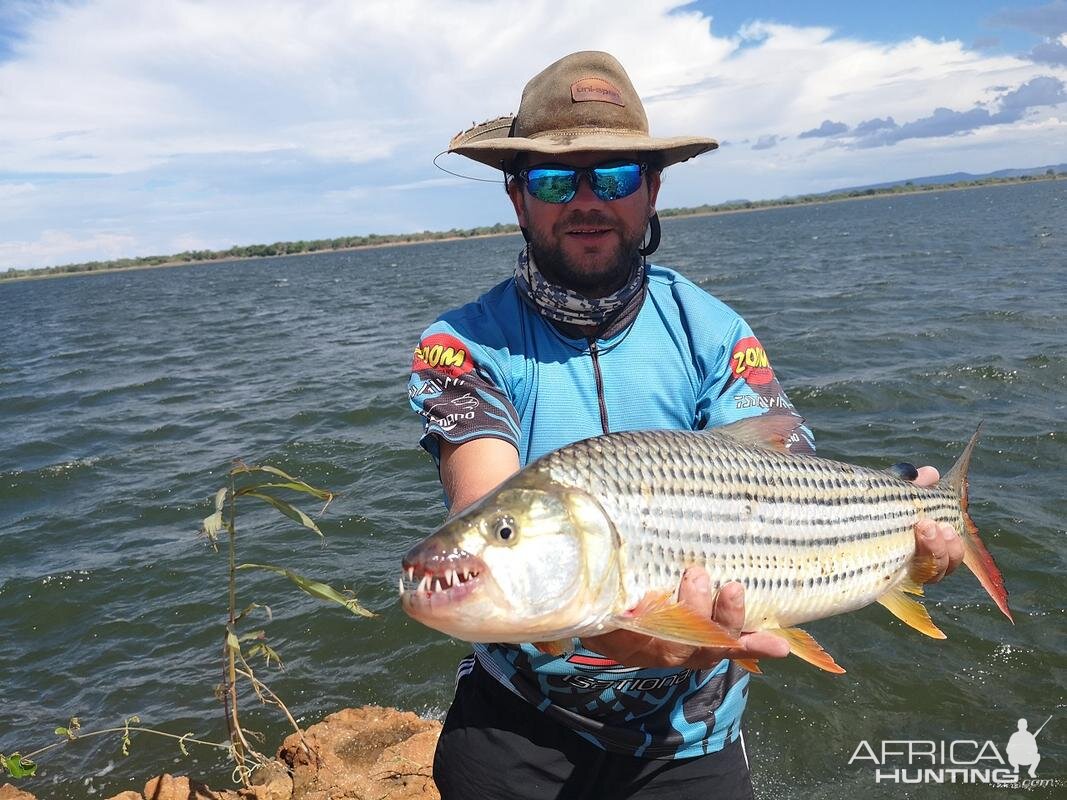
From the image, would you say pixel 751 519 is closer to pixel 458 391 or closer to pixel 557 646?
pixel 557 646

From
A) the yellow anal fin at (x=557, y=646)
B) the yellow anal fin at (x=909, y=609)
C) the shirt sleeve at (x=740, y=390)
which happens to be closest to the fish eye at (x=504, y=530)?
the yellow anal fin at (x=557, y=646)

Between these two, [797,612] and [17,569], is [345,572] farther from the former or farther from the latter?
[797,612]

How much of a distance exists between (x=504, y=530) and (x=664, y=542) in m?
0.59

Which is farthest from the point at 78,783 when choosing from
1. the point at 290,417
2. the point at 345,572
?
the point at 290,417

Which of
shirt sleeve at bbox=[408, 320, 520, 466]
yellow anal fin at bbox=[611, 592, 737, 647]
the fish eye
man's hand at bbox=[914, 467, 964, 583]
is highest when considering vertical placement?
shirt sleeve at bbox=[408, 320, 520, 466]

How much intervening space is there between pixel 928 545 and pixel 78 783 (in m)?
6.76

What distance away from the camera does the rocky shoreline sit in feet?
15.0

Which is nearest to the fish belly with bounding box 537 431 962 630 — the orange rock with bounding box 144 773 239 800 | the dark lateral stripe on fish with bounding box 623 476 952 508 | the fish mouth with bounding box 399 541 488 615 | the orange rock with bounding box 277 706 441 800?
the dark lateral stripe on fish with bounding box 623 476 952 508

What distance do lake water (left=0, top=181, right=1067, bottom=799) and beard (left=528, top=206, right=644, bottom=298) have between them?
4341mm

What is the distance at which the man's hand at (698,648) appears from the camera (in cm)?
252

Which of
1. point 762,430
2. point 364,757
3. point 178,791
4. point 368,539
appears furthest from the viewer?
point 368,539

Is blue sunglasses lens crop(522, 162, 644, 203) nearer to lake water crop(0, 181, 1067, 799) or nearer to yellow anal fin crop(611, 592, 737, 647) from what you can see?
yellow anal fin crop(611, 592, 737, 647)

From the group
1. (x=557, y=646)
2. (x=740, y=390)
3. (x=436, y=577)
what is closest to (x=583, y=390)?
(x=740, y=390)

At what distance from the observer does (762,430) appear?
3.10 meters
